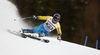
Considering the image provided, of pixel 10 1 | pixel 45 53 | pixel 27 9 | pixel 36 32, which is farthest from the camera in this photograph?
pixel 27 9

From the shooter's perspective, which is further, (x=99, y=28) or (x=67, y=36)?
(x=99, y=28)

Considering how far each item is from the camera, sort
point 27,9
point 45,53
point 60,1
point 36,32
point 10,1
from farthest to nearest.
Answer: point 60,1
point 27,9
point 10,1
point 36,32
point 45,53

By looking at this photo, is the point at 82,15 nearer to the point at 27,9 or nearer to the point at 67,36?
the point at 67,36

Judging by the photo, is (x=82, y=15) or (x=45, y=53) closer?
(x=45, y=53)

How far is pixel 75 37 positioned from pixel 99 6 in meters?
3.96

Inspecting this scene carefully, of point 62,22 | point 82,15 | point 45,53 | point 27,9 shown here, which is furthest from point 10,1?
point 82,15

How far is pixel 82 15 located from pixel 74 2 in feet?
6.75

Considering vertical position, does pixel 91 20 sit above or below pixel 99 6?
below

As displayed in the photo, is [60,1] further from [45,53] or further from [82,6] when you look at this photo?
[45,53]

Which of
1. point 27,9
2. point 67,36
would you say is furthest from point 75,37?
point 27,9

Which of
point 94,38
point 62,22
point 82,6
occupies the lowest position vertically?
point 94,38

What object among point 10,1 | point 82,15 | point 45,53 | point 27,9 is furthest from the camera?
point 82,15

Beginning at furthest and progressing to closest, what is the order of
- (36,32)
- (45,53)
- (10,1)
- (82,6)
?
(82,6), (10,1), (36,32), (45,53)

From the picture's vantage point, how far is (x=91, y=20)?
15.7 meters
